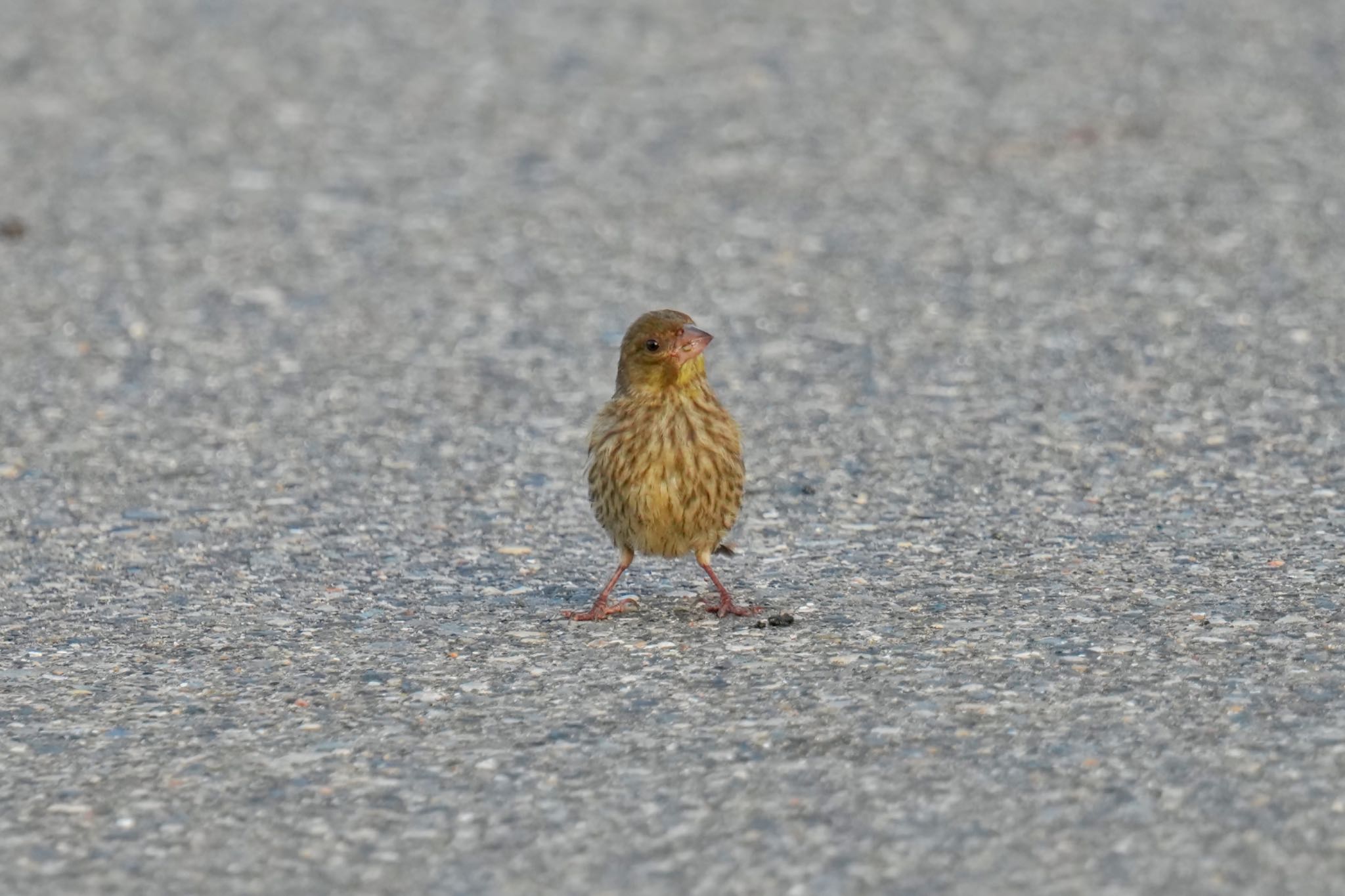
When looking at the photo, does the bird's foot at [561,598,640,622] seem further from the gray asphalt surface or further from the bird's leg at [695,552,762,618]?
the bird's leg at [695,552,762,618]

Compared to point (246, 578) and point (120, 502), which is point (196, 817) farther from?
point (120, 502)

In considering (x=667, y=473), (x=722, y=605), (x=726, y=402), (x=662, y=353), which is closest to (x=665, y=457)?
(x=667, y=473)

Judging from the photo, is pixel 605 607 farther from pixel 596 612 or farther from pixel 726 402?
pixel 726 402

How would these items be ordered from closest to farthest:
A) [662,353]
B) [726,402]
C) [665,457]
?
[665,457], [662,353], [726,402]

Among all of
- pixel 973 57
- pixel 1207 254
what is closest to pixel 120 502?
pixel 1207 254

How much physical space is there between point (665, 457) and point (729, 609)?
544mm

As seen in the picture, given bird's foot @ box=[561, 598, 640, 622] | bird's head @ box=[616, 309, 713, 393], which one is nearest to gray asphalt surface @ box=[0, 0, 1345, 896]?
bird's foot @ box=[561, 598, 640, 622]

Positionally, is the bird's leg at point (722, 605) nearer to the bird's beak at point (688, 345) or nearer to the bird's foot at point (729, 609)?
the bird's foot at point (729, 609)

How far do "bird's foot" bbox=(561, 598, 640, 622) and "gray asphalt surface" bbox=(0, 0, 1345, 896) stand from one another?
68mm

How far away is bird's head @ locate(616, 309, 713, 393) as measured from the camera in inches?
256

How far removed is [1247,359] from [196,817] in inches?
233

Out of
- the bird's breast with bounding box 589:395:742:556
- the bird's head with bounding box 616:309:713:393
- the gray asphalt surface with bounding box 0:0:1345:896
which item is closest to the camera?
the gray asphalt surface with bounding box 0:0:1345:896

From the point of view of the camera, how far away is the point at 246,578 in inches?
278

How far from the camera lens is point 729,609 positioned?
6527 mm
